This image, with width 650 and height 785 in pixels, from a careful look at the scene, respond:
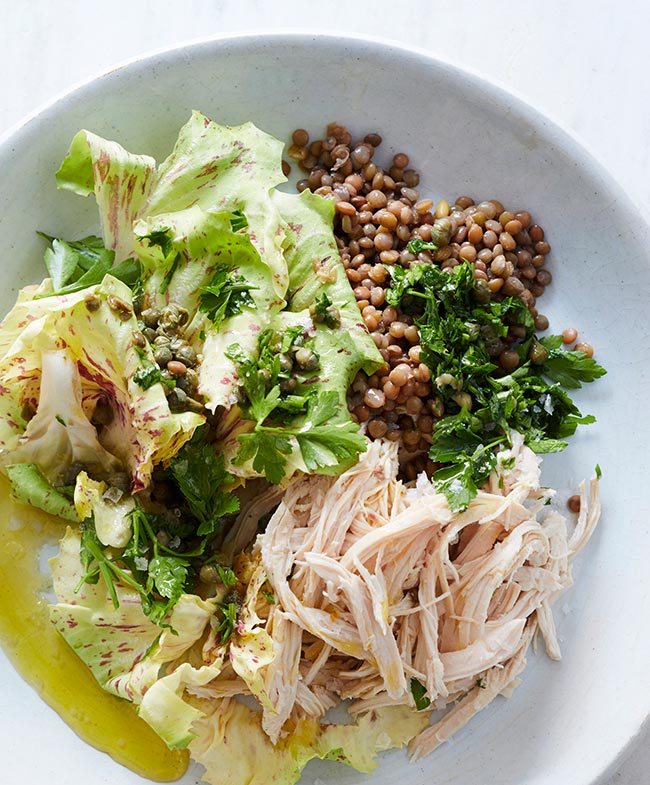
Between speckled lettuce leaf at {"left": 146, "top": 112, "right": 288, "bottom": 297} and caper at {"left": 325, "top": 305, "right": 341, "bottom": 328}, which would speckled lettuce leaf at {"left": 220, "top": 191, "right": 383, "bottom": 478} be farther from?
speckled lettuce leaf at {"left": 146, "top": 112, "right": 288, "bottom": 297}

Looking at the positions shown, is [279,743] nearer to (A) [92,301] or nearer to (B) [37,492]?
(B) [37,492]

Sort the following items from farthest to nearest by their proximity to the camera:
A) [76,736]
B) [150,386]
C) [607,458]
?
[607,458] < [76,736] < [150,386]

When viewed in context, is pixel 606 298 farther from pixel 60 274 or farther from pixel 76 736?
pixel 76 736

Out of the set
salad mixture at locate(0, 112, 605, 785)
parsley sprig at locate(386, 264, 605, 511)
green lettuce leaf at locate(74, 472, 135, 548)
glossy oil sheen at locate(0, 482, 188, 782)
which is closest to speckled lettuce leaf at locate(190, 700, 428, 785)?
salad mixture at locate(0, 112, 605, 785)

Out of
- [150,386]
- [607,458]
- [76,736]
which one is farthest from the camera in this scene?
[607,458]

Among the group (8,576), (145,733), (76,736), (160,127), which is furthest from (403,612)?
(160,127)

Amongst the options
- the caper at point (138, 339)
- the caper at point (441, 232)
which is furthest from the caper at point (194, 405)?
the caper at point (441, 232)

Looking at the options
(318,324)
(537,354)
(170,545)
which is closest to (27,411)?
(170,545)

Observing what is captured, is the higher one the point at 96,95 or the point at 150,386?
the point at 96,95
